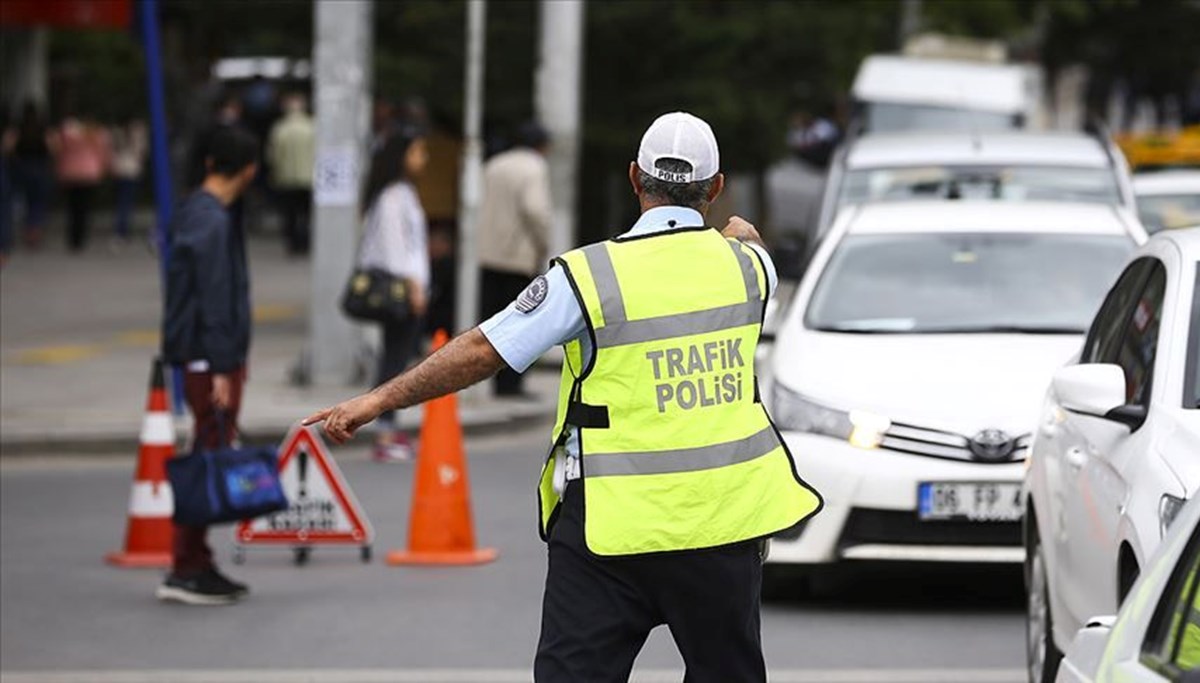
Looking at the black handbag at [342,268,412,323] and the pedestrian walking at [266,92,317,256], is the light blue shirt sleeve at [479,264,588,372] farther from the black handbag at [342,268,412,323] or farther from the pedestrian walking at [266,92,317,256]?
the pedestrian walking at [266,92,317,256]

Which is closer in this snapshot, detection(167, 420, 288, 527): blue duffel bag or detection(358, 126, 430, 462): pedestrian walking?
detection(167, 420, 288, 527): blue duffel bag

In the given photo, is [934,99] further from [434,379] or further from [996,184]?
[434,379]

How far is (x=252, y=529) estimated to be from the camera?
11.7 m

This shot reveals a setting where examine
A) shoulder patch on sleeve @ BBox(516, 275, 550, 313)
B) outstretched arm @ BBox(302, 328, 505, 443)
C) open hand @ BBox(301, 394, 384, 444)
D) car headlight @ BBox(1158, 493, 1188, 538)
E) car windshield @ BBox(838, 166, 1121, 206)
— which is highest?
shoulder patch on sleeve @ BBox(516, 275, 550, 313)

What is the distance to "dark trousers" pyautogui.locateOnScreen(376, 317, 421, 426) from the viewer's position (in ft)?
50.6

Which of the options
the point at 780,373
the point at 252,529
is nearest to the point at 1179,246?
the point at 780,373

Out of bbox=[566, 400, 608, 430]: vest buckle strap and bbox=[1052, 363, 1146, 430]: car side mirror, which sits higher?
bbox=[566, 400, 608, 430]: vest buckle strap

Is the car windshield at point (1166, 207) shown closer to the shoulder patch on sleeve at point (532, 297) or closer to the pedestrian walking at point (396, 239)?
the pedestrian walking at point (396, 239)

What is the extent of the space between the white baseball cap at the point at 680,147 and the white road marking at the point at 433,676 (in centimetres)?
344

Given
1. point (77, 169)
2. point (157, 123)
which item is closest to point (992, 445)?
point (157, 123)

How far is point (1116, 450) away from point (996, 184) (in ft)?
27.7

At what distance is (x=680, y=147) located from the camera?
229 inches

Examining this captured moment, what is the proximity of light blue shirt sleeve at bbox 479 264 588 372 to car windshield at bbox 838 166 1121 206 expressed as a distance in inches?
375

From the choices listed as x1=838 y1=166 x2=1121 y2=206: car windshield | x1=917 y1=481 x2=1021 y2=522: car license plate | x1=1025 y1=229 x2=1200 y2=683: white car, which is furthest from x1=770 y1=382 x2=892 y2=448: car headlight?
x1=838 y1=166 x2=1121 y2=206: car windshield
